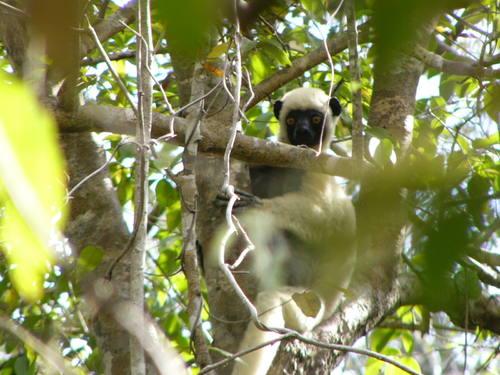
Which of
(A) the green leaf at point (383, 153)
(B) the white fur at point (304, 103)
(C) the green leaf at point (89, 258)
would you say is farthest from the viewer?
(B) the white fur at point (304, 103)

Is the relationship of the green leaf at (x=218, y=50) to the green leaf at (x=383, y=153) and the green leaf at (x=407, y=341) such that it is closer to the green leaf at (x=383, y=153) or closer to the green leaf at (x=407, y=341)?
the green leaf at (x=383, y=153)

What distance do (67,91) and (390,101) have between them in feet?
8.15

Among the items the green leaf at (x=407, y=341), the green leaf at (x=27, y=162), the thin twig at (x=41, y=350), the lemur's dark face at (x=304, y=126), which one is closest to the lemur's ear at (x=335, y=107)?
the lemur's dark face at (x=304, y=126)

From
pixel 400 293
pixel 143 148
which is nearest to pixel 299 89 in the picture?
pixel 400 293

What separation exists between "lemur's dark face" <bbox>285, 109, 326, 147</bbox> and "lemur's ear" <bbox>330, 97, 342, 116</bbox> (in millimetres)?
109

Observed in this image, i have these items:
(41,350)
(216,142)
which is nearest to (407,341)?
(216,142)

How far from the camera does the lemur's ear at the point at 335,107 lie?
5517 millimetres

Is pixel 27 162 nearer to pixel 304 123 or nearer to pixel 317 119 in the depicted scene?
pixel 304 123

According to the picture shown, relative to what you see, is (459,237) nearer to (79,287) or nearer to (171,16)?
(171,16)

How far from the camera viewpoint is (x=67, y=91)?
2941 millimetres

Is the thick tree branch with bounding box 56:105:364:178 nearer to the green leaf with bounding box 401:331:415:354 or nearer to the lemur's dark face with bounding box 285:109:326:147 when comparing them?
the lemur's dark face with bounding box 285:109:326:147

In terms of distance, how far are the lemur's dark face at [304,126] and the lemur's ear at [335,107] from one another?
109 millimetres

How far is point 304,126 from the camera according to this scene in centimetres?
559

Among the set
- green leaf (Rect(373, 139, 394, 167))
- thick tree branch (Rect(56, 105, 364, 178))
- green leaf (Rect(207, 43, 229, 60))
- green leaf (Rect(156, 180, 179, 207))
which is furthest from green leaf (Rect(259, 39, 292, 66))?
green leaf (Rect(156, 180, 179, 207))
